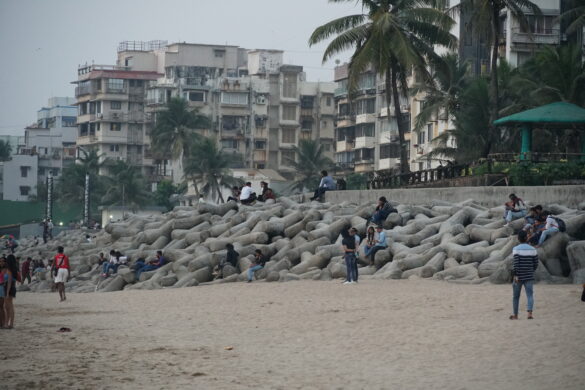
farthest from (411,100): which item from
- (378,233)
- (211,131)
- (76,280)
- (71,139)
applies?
(71,139)

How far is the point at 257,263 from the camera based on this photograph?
2544cm

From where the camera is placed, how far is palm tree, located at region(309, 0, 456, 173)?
36.6 m

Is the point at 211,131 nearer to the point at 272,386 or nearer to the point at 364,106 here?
the point at 364,106

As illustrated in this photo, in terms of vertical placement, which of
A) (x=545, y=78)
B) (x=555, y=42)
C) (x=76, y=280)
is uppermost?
(x=555, y=42)

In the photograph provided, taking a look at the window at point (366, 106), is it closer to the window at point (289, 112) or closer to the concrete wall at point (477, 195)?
the window at point (289, 112)

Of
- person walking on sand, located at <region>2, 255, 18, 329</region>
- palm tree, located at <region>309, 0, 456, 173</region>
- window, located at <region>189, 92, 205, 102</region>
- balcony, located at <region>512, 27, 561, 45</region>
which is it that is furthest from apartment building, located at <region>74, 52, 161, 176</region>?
person walking on sand, located at <region>2, 255, 18, 329</region>

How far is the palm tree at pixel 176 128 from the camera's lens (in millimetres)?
79000

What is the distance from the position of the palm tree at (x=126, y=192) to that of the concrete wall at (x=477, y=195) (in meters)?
50.7

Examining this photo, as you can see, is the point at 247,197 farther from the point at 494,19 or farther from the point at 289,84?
the point at 289,84

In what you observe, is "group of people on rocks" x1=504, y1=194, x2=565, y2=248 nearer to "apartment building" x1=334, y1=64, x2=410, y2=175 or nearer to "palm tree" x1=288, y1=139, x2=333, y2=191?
"apartment building" x1=334, y1=64, x2=410, y2=175

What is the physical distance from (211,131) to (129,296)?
6710cm

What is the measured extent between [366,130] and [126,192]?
18.8 m

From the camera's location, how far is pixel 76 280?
31703mm

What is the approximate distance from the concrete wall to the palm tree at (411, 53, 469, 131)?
13912mm
